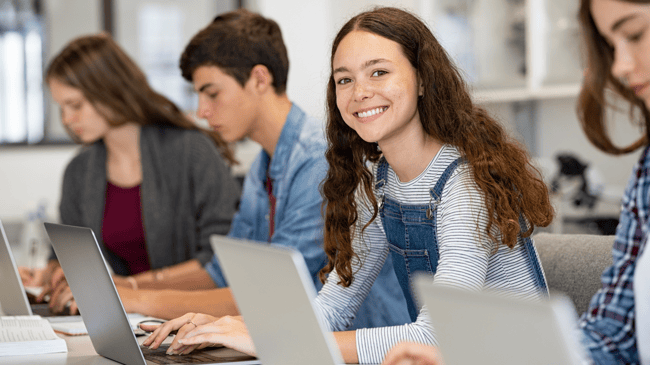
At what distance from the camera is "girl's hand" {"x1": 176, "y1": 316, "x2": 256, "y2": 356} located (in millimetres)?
1072

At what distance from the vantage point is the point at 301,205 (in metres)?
1.63

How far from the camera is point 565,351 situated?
1.62ft

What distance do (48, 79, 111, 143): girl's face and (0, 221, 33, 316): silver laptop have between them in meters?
0.71

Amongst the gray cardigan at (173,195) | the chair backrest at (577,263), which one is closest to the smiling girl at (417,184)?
the chair backrest at (577,263)

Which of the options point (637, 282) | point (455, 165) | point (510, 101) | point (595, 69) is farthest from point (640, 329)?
point (510, 101)

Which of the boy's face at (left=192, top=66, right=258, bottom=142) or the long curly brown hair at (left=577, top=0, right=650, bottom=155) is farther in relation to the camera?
the boy's face at (left=192, top=66, right=258, bottom=142)

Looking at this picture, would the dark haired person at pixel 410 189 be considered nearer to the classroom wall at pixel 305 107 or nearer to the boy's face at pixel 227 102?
the boy's face at pixel 227 102

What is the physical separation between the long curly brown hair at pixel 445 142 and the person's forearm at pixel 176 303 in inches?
11.0

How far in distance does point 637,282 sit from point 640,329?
0.06 m

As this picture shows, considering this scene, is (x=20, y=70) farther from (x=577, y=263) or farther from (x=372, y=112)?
(x=577, y=263)

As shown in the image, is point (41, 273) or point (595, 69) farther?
point (41, 273)

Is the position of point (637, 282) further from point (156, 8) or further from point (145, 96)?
point (156, 8)

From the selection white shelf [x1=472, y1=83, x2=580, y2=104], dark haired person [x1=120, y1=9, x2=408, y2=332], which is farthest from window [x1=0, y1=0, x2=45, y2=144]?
dark haired person [x1=120, y1=9, x2=408, y2=332]

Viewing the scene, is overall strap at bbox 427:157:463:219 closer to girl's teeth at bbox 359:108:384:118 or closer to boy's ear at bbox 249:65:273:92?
girl's teeth at bbox 359:108:384:118
